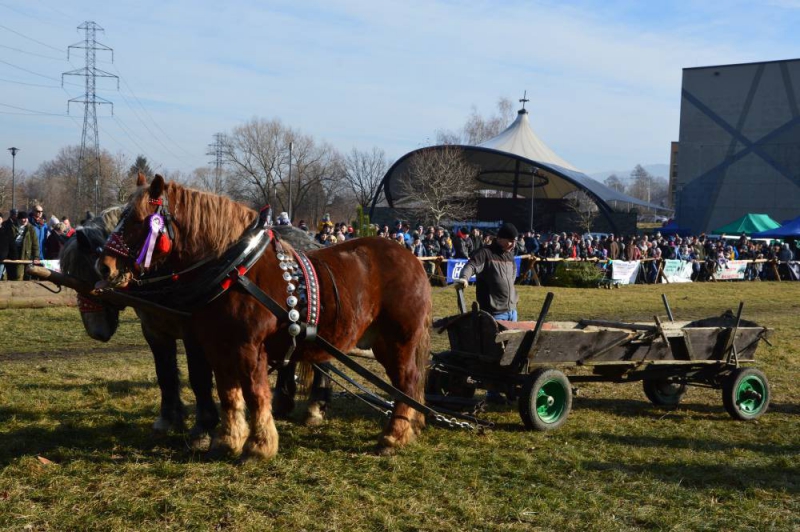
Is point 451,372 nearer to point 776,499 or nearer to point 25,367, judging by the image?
point 776,499

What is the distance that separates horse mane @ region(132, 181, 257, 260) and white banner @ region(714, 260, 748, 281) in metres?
27.1

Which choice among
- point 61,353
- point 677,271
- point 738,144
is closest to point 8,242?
point 61,353

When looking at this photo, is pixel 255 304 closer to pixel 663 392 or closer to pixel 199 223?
pixel 199 223

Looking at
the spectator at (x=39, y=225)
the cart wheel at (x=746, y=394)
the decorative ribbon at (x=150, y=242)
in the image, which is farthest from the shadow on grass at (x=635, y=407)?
the spectator at (x=39, y=225)

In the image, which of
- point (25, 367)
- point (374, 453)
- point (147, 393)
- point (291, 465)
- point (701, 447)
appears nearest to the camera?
point (291, 465)

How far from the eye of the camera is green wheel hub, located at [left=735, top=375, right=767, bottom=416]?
7.16m

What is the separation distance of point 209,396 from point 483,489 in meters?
2.20

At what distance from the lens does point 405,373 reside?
5.88 metres

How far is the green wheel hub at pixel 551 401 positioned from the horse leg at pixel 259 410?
2491 mm

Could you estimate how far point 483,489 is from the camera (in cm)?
478

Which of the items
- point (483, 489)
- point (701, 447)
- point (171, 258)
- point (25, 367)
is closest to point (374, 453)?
point (483, 489)

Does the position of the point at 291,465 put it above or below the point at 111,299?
below

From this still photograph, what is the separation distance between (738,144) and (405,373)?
5036 cm

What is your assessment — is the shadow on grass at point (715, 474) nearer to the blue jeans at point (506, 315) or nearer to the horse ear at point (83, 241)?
the blue jeans at point (506, 315)
